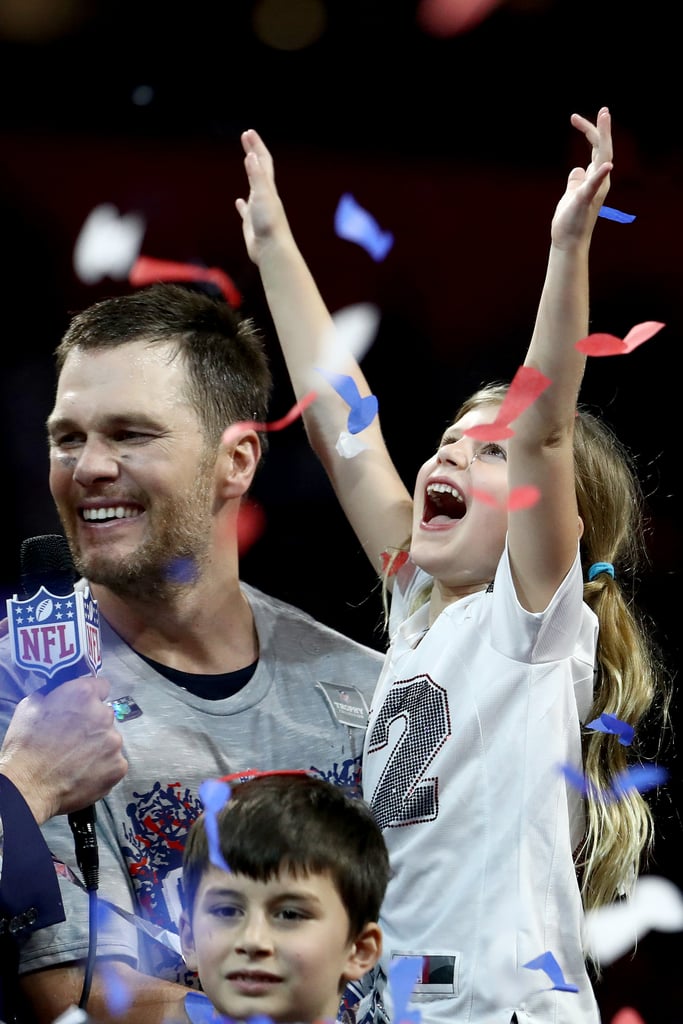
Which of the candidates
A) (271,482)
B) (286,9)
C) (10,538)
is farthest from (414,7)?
(10,538)

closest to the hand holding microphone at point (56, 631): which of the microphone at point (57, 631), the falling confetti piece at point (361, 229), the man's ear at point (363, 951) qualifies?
the microphone at point (57, 631)

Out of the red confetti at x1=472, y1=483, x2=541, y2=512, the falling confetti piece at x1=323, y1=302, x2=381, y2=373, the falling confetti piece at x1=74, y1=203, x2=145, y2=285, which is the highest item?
the falling confetti piece at x1=74, y1=203, x2=145, y2=285

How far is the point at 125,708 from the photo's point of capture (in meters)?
2.17

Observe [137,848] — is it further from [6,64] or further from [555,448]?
[6,64]

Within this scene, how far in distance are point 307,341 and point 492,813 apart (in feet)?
3.08

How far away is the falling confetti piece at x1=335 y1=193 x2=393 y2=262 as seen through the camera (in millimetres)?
3018

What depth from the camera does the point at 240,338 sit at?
254cm

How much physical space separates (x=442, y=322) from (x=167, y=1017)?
5.35 feet

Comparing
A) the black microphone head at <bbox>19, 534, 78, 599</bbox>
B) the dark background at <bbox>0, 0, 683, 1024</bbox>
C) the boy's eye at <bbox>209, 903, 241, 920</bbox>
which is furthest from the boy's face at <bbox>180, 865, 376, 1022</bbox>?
the dark background at <bbox>0, 0, 683, 1024</bbox>

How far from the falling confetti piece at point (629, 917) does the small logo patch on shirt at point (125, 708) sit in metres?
0.74

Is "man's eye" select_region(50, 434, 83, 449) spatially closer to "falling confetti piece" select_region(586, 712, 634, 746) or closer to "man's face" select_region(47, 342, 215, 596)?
"man's face" select_region(47, 342, 215, 596)

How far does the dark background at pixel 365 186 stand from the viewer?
2.81 m

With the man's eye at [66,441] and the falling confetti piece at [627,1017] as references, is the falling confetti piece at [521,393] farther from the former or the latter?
the falling confetti piece at [627,1017]

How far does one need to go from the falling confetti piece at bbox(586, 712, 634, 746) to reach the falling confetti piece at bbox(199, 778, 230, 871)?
56 centimetres
